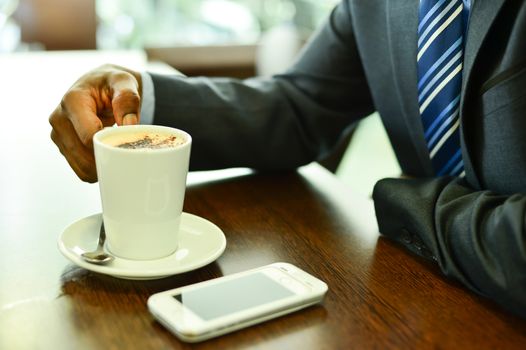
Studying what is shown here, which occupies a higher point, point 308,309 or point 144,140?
point 144,140

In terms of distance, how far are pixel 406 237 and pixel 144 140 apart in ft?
0.95

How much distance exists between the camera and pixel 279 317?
1.71 feet

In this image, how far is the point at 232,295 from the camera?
0.53 meters

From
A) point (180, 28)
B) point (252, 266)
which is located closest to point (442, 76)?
point (252, 266)

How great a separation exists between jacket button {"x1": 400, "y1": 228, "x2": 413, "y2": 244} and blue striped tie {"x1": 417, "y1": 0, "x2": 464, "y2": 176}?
17 centimetres

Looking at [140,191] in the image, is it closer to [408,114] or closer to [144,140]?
[144,140]

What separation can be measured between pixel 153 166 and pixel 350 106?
569 mm

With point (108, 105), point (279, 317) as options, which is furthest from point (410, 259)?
point (108, 105)

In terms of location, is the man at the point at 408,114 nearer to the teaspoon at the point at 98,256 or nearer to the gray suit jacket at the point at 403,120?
the gray suit jacket at the point at 403,120

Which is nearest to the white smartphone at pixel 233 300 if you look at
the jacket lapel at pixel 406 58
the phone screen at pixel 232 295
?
the phone screen at pixel 232 295

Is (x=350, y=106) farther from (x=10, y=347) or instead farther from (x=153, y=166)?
(x=10, y=347)

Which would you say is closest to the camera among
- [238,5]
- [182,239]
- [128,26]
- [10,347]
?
[10,347]

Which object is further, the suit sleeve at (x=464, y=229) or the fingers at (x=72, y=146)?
the fingers at (x=72, y=146)

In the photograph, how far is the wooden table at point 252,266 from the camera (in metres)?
0.50
